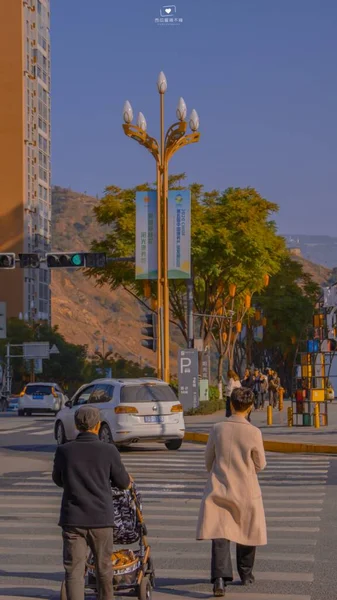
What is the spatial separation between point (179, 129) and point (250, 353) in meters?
46.0

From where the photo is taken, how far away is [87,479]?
8.00m

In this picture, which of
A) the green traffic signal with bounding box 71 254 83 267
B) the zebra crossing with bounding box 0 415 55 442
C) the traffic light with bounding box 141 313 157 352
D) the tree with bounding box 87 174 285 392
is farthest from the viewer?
the tree with bounding box 87 174 285 392

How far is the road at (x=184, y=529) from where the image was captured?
10008 mm

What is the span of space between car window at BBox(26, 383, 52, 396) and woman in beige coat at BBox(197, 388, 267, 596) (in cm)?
4457

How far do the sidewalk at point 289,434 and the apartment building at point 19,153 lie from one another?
99417 mm

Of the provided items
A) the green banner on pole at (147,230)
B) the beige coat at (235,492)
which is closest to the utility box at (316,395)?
the green banner on pole at (147,230)

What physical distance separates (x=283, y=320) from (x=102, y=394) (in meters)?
59.1

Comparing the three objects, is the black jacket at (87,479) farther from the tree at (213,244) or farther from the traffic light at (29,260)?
the tree at (213,244)

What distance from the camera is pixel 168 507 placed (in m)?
15.9

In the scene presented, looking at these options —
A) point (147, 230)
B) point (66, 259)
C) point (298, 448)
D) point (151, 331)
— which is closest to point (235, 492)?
point (298, 448)

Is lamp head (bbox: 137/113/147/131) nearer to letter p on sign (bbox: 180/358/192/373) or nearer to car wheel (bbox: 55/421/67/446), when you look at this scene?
letter p on sign (bbox: 180/358/192/373)

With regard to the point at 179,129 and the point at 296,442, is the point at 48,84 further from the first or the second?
the point at 296,442

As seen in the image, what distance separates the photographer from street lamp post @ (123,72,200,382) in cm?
3709

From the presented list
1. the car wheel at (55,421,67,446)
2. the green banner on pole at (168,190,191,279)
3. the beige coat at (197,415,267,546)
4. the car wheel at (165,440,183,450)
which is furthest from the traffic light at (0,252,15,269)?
the beige coat at (197,415,267,546)
